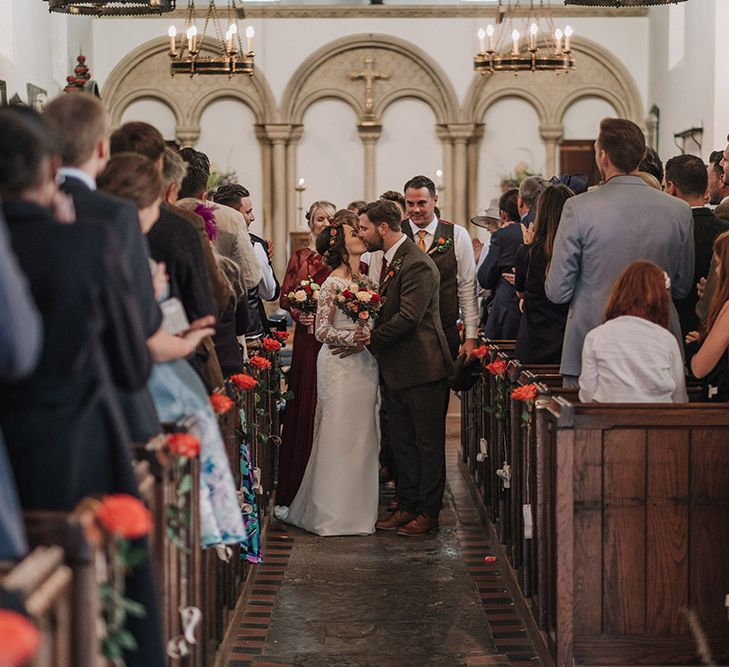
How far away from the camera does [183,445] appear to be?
343 centimetres

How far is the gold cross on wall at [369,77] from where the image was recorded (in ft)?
58.7

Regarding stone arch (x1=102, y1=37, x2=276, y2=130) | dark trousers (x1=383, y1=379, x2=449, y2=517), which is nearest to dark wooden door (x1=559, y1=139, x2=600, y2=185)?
stone arch (x1=102, y1=37, x2=276, y2=130)

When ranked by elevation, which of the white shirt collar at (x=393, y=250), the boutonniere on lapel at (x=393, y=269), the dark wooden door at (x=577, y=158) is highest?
the dark wooden door at (x=577, y=158)

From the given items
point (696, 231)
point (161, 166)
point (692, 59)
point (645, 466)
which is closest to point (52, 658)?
point (161, 166)

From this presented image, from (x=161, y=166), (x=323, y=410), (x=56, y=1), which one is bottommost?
(x=323, y=410)

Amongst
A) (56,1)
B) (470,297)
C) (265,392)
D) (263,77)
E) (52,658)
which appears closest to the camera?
(52,658)

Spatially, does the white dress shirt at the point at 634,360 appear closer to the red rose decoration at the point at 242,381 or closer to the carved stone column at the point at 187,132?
the red rose decoration at the point at 242,381

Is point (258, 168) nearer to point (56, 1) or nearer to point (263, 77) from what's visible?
point (263, 77)

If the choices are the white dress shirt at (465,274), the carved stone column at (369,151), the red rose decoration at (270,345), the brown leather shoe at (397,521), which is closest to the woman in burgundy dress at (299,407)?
the red rose decoration at (270,345)

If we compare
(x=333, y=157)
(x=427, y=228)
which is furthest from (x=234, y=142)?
(x=427, y=228)

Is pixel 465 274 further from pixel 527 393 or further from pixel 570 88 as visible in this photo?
pixel 570 88

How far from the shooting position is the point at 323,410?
24.5ft

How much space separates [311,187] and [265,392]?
11320 millimetres

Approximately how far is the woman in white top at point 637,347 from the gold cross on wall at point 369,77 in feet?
43.9
